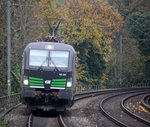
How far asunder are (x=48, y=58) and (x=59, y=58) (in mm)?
511

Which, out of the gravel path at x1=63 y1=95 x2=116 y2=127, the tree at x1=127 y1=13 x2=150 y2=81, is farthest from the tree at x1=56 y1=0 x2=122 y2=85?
the gravel path at x1=63 y1=95 x2=116 y2=127

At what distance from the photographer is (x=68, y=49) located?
56.0 ft

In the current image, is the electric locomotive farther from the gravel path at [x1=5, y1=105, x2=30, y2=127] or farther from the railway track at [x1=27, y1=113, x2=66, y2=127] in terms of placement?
the gravel path at [x1=5, y1=105, x2=30, y2=127]

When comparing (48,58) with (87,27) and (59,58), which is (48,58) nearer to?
(59,58)

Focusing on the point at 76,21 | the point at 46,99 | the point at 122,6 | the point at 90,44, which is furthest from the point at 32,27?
the point at 122,6

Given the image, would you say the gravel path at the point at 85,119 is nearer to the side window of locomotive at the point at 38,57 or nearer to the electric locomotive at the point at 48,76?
the electric locomotive at the point at 48,76

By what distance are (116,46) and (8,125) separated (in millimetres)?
43161

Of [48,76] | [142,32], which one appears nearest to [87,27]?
[142,32]

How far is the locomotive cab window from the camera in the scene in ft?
55.0

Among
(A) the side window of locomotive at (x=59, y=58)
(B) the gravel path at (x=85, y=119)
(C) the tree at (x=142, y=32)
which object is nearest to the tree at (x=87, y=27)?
(C) the tree at (x=142, y=32)

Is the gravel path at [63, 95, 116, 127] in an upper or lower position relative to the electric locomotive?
lower

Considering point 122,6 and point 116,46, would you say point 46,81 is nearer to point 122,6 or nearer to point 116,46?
point 116,46

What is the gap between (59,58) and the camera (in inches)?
671

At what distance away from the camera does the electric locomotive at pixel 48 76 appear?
1627 centimetres
